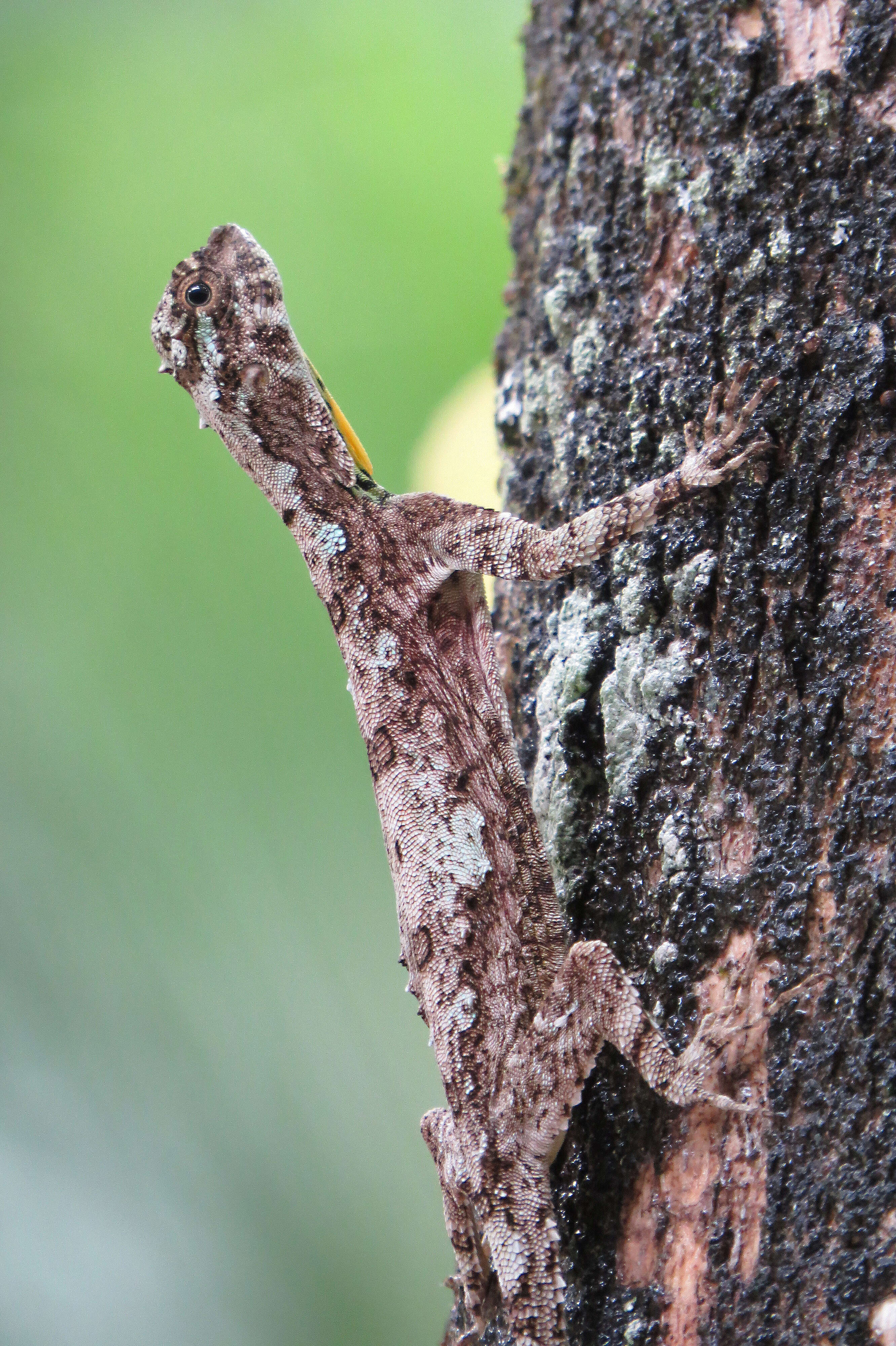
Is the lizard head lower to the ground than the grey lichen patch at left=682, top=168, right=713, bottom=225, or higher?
higher

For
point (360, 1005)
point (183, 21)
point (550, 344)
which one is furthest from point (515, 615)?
point (183, 21)

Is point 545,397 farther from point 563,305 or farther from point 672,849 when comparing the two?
point 672,849

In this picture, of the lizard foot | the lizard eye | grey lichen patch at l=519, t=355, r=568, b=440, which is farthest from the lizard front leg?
the lizard eye

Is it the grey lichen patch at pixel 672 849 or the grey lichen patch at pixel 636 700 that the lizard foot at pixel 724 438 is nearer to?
the grey lichen patch at pixel 636 700

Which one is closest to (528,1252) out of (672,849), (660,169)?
(672,849)

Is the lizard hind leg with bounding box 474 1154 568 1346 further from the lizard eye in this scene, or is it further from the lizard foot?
the lizard eye

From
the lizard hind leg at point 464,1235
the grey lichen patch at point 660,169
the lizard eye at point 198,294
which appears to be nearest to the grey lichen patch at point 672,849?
the lizard hind leg at point 464,1235
